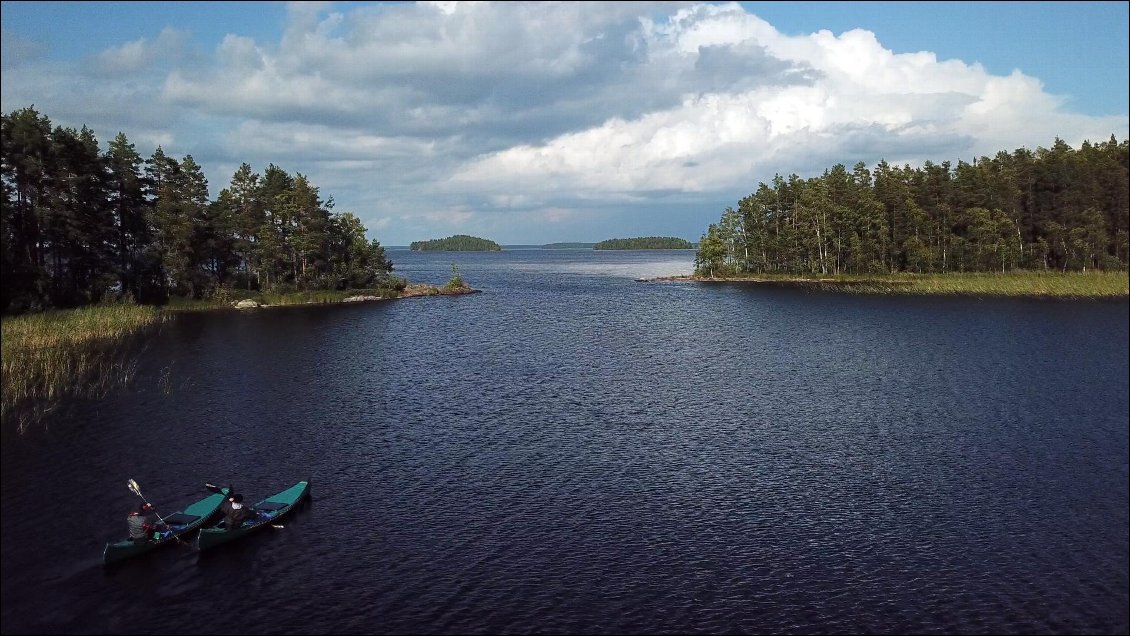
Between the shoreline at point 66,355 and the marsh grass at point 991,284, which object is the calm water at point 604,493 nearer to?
the shoreline at point 66,355

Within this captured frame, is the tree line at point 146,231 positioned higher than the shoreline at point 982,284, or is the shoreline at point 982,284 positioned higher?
the tree line at point 146,231

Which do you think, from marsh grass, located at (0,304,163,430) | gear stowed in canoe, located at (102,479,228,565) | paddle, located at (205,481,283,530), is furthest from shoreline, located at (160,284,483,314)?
gear stowed in canoe, located at (102,479,228,565)

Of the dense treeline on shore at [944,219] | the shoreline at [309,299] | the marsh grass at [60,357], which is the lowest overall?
the marsh grass at [60,357]

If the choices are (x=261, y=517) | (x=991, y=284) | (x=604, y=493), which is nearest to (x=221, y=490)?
(x=261, y=517)

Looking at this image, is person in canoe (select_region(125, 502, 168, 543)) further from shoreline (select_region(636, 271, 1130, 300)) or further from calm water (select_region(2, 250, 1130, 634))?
shoreline (select_region(636, 271, 1130, 300))

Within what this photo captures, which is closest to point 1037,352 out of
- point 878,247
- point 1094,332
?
point 1094,332

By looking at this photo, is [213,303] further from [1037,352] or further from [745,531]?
[1037,352]

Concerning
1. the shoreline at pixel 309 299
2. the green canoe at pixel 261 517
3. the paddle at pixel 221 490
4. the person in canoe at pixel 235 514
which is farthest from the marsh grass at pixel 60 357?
the shoreline at pixel 309 299

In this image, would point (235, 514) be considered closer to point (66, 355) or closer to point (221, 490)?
point (221, 490)
